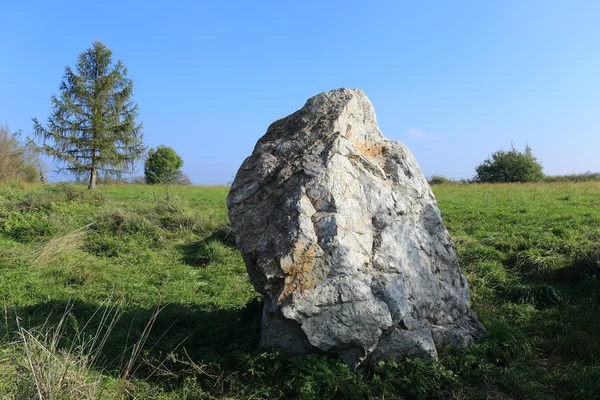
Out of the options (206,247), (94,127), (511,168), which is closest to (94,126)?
Answer: (94,127)

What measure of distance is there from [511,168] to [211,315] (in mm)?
46929

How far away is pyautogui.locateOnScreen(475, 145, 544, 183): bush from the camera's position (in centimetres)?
4569

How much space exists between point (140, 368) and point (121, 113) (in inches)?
1106

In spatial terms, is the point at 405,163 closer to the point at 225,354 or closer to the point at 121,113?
the point at 225,354

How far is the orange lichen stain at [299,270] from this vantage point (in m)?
4.05

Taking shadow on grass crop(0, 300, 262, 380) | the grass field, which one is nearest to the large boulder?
the grass field

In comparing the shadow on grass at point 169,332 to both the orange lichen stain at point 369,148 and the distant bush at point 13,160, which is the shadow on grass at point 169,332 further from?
the distant bush at point 13,160

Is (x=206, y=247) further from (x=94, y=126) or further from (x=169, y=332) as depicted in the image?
(x=94, y=126)

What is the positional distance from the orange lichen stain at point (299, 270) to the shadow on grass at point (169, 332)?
0.82m

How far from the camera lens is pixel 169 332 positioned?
17.6 feet

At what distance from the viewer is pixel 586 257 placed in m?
7.14

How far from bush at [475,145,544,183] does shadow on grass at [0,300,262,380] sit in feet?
149

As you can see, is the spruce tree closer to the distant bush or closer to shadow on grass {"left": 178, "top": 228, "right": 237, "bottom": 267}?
the distant bush

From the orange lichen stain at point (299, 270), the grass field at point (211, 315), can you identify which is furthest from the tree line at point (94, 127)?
the orange lichen stain at point (299, 270)
